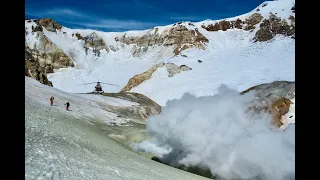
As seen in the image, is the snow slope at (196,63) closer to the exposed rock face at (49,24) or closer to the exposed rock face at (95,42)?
the exposed rock face at (49,24)

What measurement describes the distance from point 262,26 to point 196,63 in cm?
3887

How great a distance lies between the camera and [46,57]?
10506 centimetres

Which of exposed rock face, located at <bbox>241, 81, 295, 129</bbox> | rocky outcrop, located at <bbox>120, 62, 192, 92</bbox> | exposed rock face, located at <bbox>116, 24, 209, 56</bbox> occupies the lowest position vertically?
exposed rock face, located at <bbox>241, 81, 295, 129</bbox>

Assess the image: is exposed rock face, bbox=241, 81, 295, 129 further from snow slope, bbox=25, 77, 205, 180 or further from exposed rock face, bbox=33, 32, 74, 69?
exposed rock face, bbox=33, 32, 74, 69

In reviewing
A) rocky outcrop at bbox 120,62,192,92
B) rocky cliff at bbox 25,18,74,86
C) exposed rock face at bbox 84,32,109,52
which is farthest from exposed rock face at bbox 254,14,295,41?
rocky cliff at bbox 25,18,74,86

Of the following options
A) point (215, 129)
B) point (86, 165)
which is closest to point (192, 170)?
point (215, 129)

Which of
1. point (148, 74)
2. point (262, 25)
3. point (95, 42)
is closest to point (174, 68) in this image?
point (148, 74)

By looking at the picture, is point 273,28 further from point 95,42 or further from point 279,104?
point 279,104

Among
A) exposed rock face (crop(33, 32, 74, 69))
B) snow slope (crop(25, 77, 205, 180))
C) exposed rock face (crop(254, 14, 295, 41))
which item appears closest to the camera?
snow slope (crop(25, 77, 205, 180))

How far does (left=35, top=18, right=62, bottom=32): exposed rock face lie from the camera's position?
403 ft

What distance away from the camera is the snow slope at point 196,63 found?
63.8 meters

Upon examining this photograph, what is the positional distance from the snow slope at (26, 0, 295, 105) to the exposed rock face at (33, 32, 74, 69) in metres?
2.27

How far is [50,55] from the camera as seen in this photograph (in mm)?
106312
